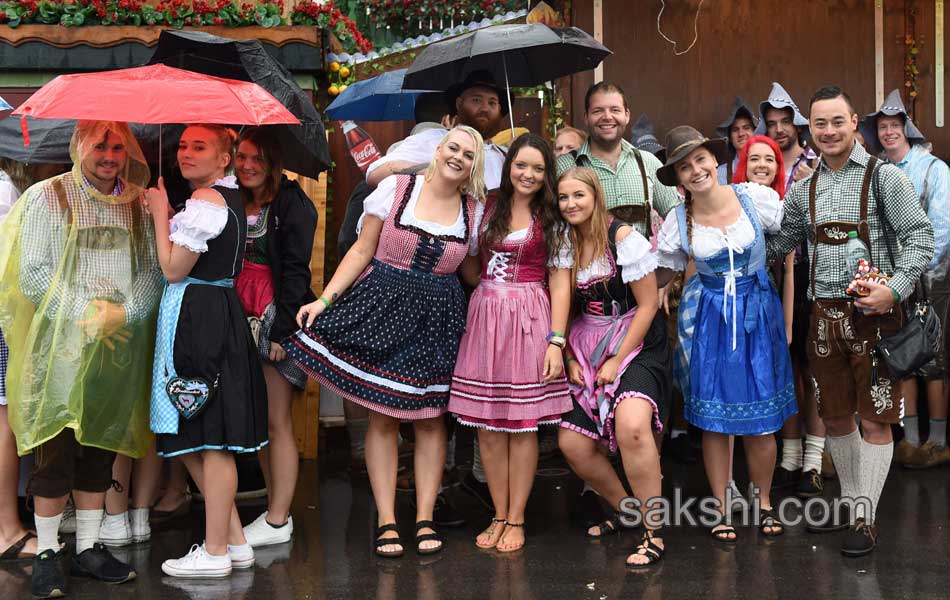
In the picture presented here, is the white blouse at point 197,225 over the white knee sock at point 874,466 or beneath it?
over

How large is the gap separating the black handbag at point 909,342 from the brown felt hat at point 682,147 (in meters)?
0.69

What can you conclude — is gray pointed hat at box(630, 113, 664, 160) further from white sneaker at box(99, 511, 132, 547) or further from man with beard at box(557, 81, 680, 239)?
white sneaker at box(99, 511, 132, 547)

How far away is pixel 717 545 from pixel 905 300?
138 centimetres

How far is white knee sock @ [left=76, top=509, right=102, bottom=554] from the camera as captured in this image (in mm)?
4391

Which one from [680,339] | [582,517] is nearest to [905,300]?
[680,339]

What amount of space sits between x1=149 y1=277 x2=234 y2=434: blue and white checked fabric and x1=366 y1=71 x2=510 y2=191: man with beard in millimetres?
1249

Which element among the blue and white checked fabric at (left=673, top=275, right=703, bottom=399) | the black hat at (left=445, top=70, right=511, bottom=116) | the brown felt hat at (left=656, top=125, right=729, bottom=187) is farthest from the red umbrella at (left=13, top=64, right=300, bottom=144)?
the blue and white checked fabric at (left=673, top=275, right=703, bottom=399)

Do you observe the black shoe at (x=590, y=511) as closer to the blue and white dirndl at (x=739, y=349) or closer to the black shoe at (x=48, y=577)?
the blue and white dirndl at (x=739, y=349)

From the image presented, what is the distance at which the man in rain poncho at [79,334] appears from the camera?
4.20 meters

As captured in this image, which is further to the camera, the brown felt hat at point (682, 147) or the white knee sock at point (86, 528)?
the brown felt hat at point (682, 147)

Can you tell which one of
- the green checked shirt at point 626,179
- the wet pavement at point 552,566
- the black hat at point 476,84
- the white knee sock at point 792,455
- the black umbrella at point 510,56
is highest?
the black umbrella at point 510,56

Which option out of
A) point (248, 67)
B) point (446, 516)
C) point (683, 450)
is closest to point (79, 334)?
point (248, 67)

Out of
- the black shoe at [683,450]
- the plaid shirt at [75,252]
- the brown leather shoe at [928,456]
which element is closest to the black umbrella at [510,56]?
the plaid shirt at [75,252]

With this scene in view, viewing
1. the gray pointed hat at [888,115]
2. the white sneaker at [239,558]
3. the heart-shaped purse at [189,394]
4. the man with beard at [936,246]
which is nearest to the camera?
the heart-shaped purse at [189,394]
